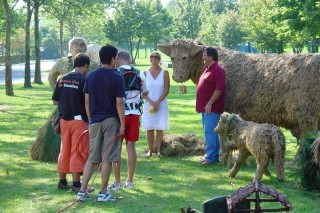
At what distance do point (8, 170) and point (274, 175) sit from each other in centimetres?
443

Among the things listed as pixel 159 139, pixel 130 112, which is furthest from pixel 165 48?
pixel 130 112

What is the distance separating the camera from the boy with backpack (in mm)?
8398

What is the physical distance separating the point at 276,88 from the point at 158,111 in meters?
2.28

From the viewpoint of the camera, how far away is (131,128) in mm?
8398

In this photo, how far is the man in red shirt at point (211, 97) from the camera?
10.1m

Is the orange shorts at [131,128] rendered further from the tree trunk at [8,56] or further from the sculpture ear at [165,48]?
the tree trunk at [8,56]

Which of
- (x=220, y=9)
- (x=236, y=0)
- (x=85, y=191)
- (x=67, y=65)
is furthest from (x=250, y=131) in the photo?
(x=236, y=0)

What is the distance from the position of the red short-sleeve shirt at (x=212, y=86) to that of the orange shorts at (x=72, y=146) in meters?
2.67

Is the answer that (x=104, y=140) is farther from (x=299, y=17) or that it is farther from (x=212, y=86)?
(x=299, y=17)

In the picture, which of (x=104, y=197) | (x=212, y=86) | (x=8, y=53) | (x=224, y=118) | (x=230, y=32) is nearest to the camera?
(x=104, y=197)

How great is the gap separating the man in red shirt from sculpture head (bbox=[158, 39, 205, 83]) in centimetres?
114

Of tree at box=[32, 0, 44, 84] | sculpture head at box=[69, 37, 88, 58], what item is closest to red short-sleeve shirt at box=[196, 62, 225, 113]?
sculpture head at box=[69, 37, 88, 58]

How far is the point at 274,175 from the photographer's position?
9406 millimetres

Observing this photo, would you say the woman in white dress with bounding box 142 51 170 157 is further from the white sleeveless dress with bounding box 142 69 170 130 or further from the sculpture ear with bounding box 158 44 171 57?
the sculpture ear with bounding box 158 44 171 57
